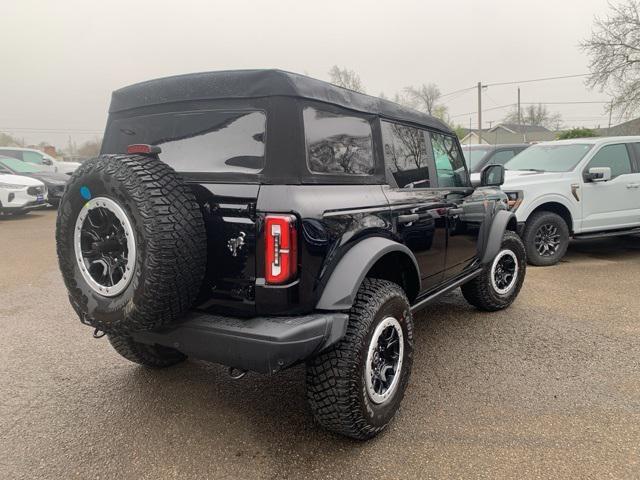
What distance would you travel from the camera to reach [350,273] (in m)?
2.29

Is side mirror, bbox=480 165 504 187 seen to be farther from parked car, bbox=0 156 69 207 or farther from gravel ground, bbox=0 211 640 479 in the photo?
parked car, bbox=0 156 69 207

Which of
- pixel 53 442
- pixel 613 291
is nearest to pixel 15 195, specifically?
pixel 53 442

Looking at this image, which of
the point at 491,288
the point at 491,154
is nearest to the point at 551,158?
the point at 491,154

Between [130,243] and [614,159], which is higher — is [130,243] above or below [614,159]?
below

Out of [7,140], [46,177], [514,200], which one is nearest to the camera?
[514,200]

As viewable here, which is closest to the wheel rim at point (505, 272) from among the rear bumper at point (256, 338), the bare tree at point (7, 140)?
the rear bumper at point (256, 338)

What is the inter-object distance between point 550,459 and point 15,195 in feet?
40.7

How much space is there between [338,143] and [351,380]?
1.27 m

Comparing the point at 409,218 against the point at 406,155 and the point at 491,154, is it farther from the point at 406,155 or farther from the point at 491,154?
the point at 491,154

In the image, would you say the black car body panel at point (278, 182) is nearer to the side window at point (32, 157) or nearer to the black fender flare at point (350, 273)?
the black fender flare at point (350, 273)

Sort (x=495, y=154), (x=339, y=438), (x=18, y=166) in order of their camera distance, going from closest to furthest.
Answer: (x=339, y=438) → (x=495, y=154) → (x=18, y=166)

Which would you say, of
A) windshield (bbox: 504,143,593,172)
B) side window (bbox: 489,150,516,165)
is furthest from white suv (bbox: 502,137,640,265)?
side window (bbox: 489,150,516,165)

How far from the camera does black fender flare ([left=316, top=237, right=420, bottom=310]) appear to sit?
2.21m

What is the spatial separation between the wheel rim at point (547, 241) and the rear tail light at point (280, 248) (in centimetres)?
549
